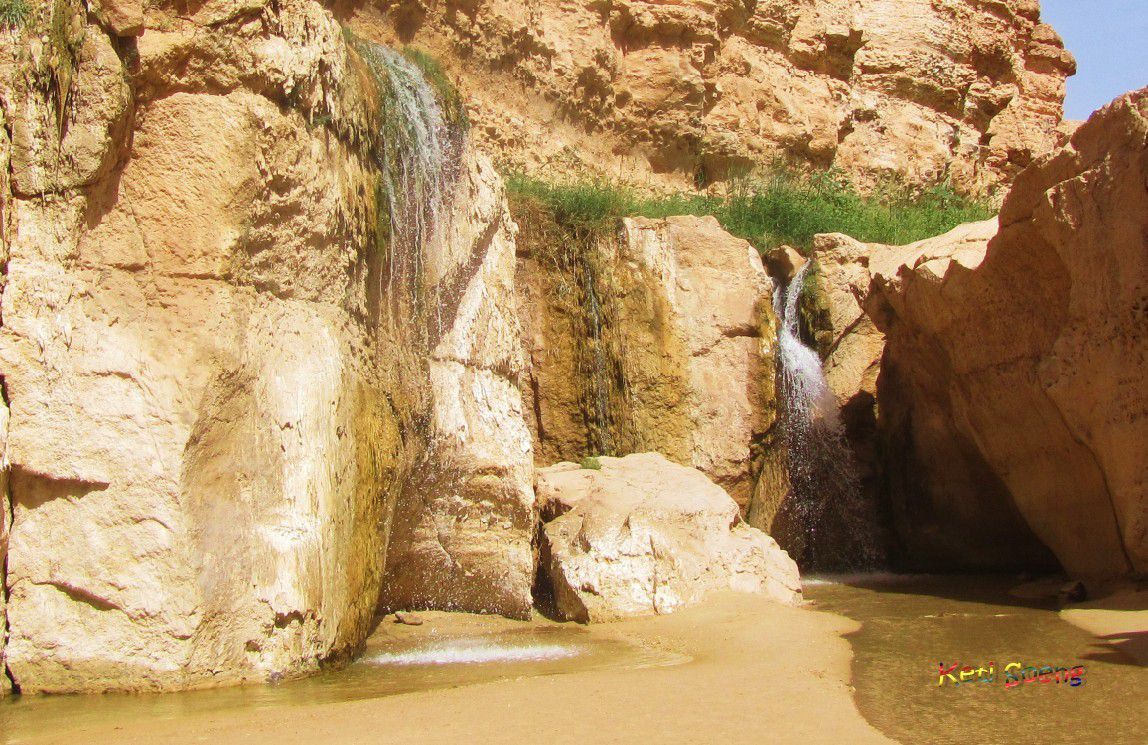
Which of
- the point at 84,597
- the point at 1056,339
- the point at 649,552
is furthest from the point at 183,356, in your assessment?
the point at 1056,339

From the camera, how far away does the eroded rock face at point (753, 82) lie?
14656 mm

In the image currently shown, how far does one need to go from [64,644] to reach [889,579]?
25.4 feet

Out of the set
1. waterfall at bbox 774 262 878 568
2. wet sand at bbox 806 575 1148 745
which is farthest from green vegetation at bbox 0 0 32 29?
waterfall at bbox 774 262 878 568

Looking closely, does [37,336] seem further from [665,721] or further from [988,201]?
[988,201]

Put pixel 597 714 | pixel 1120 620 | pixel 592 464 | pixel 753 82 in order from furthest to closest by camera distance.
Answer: pixel 753 82 → pixel 592 464 → pixel 1120 620 → pixel 597 714

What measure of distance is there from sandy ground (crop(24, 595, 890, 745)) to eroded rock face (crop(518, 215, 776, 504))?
17.0 ft

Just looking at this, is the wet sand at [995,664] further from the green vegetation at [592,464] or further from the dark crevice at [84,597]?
the dark crevice at [84,597]

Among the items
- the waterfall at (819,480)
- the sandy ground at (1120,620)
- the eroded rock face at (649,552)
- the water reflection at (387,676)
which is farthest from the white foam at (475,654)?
the waterfall at (819,480)

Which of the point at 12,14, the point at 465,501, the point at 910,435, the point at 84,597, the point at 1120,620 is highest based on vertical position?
the point at 12,14

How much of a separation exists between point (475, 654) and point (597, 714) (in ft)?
7.57

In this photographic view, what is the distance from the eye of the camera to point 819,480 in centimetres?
1218
